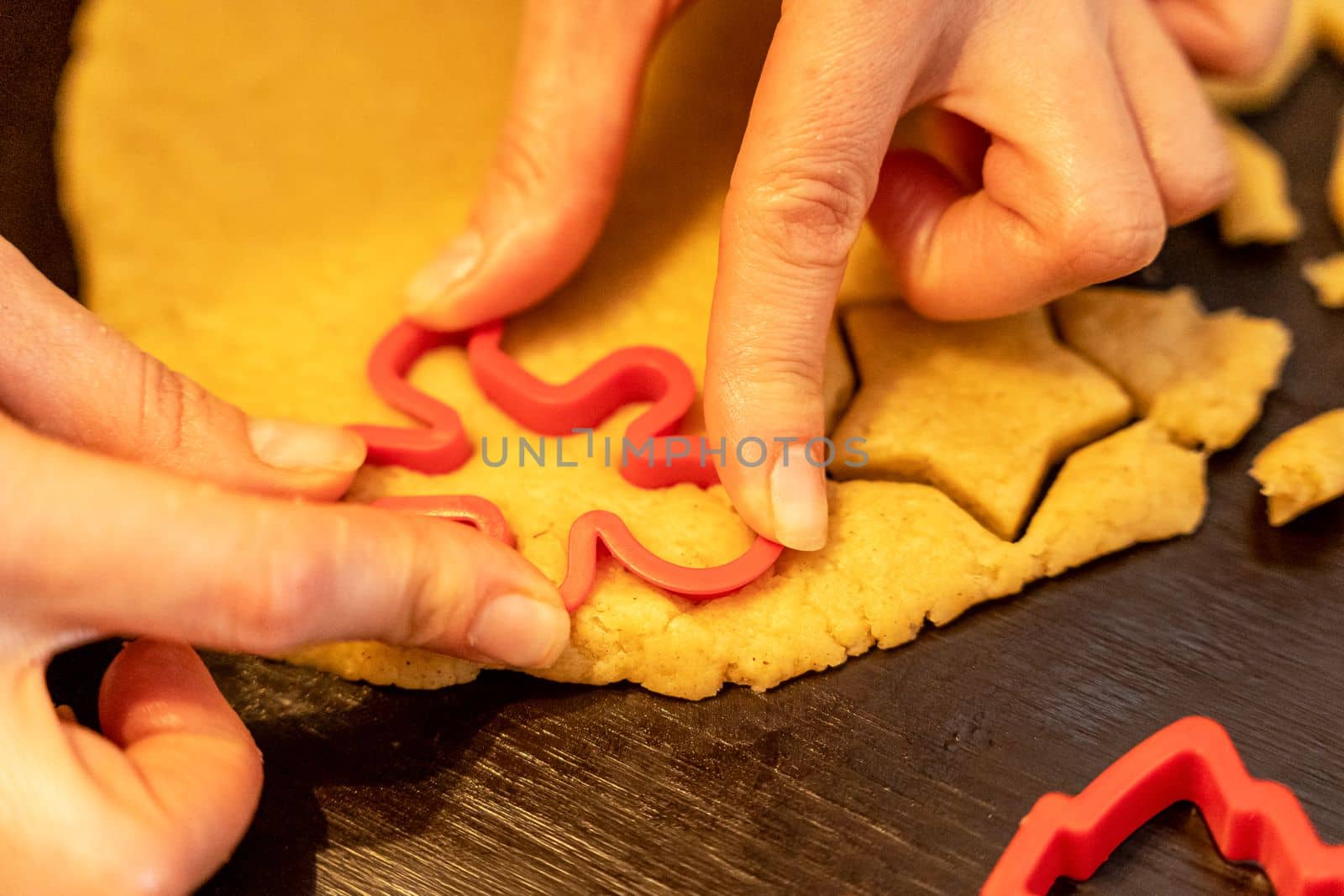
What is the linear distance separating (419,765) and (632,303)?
0.63m

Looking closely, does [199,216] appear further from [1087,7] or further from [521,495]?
[1087,7]

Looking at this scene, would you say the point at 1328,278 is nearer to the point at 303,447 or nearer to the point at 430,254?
the point at 430,254

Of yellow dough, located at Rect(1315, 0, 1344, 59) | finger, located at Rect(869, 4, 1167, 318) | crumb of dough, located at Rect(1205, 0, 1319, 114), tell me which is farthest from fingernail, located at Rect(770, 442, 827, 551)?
yellow dough, located at Rect(1315, 0, 1344, 59)

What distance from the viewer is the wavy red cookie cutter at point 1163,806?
958 mm

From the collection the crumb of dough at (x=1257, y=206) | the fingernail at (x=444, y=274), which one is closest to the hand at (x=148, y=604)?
the fingernail at (x=444, y=274)

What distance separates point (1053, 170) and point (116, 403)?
0.95 meters

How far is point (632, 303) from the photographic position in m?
1.40

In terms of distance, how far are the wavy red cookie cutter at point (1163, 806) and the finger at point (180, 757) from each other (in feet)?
2.13

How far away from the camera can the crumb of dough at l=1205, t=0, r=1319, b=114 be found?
1688mm

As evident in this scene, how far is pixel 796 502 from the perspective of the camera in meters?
1.09

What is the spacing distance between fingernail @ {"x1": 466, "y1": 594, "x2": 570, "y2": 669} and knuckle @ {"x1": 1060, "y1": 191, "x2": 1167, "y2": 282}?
2.12 feet

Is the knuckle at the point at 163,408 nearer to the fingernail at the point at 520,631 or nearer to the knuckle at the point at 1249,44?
the fingernail at the point at 520,631

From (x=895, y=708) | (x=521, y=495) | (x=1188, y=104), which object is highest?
(x=1188, y=104)

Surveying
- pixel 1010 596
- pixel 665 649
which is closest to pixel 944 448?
pixel 1010 596
